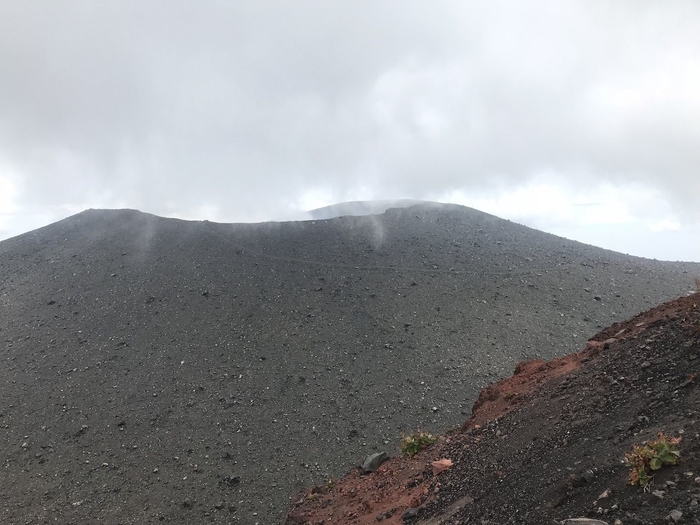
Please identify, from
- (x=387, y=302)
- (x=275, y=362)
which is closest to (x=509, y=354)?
(x=387, y=302)

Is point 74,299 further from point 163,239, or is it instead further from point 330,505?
point 330,505

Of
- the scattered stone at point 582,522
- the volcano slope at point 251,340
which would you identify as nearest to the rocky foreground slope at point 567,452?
the scattered stone at point 582,522

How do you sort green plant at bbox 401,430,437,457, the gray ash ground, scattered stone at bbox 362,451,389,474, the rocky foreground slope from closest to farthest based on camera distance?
the gray ash ground < the rocky foreground slope < green plant at bbox 401,430,437,457 < scattered stone at bbox 362,451,389,474

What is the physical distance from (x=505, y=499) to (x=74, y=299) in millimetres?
27543

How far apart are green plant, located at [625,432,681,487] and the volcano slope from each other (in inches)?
500

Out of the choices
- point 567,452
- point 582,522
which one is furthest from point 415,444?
point 582,522

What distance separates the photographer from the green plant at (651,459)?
17.4ft

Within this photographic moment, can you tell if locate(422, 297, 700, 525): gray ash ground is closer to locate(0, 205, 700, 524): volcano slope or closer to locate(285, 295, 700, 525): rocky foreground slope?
locate(285, 295, 700, 525): rocky foreground slope

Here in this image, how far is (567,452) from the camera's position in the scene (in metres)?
7.08

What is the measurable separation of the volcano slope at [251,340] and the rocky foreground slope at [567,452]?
751 centimetres

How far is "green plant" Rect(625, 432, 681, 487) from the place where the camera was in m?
5.29

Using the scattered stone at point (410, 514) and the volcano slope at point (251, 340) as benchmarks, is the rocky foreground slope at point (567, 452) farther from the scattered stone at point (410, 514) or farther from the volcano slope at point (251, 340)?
the volcano slope at point (251, 340)

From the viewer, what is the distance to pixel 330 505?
10.4 metres

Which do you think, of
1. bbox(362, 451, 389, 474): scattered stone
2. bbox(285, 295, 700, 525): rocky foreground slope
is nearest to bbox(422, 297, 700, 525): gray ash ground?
bbox(285, 295, 700, 525): rocky foreground slope
